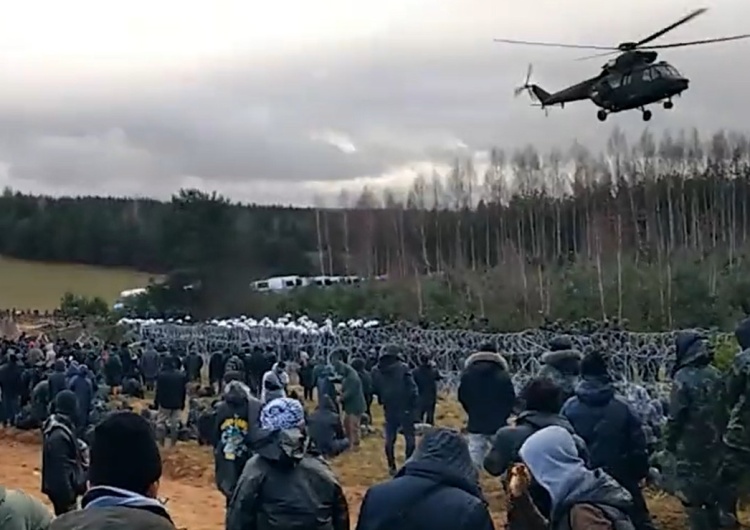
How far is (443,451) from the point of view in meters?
3.98

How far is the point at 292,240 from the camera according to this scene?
183 feet

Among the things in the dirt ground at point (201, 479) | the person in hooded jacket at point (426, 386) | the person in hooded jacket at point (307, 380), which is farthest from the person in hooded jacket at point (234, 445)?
the person in hooded jacket at point (307, 380)

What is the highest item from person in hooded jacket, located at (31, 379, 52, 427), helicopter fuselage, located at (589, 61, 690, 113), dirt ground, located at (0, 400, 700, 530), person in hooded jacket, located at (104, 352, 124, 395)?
helicopter fuselage, located at (589, 61, 690, 113)

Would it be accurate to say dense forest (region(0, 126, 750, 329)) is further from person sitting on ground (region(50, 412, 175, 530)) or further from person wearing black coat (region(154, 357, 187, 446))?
person sitting on ground (region(50, 412, 175, 530))

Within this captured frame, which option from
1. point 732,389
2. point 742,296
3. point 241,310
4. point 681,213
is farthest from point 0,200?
point 732,389

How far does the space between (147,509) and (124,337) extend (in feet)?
115

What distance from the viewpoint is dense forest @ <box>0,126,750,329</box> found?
35.5 meters

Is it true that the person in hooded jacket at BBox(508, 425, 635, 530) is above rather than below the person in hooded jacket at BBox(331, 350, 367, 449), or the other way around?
above

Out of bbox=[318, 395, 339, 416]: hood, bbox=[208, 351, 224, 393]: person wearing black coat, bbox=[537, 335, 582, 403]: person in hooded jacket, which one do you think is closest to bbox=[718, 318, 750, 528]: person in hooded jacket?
bbox=[537, 335, 582, 403]: person in hooded jacket

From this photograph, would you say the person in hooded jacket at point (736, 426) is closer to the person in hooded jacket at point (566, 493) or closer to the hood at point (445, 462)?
the person in hooded jacket at point (566, 493)

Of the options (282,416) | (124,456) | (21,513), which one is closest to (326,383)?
(282,416)

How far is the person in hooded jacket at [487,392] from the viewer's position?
902 cm

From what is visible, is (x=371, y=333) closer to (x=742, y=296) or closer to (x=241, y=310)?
(x=742, y=296)

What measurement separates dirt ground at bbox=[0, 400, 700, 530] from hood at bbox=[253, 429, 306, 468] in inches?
211
